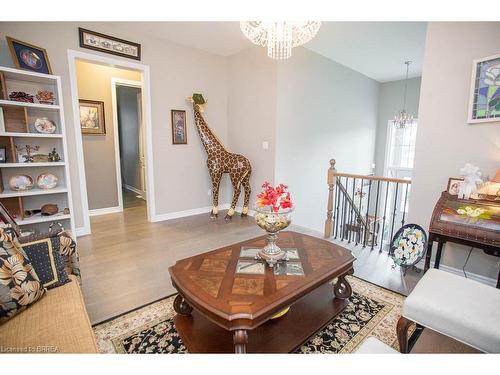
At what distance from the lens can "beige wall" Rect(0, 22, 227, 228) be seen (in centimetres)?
312

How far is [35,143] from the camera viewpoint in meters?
3.08

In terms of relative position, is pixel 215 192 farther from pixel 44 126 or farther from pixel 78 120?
pixel 44 126

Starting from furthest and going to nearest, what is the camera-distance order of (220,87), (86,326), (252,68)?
(220,87), (252,68), (86,326)

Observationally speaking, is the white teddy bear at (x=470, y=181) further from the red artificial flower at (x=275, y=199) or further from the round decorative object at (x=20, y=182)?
the round decorative object at (x=20, y=182)

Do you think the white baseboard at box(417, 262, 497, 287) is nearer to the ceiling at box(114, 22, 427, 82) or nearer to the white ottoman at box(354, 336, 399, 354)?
the white ottoman at box(354, 336, 399, 354)

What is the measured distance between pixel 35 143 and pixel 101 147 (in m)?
1.61

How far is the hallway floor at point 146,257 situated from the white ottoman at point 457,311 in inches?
17.9

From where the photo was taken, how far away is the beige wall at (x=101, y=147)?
438cm

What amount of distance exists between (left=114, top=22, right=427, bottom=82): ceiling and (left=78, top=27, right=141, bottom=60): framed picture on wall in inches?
7.9

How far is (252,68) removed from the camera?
420cm

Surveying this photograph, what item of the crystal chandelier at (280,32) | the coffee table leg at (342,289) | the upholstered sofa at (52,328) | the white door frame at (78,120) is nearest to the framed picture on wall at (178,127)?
the white door frame at (78,120)
